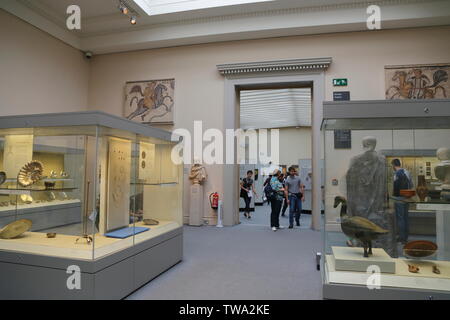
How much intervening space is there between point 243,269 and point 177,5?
26.5ft

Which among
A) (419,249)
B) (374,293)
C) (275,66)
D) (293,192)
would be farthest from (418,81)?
(374,293)

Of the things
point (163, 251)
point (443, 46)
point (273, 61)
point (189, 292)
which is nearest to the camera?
point (189, 292)

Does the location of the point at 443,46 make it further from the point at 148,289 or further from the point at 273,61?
the point at 148,289

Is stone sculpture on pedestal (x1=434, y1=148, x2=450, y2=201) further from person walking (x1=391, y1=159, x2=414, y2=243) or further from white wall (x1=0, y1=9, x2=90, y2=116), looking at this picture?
white wall (x1=0, y1=9, x2=90, y2=116)

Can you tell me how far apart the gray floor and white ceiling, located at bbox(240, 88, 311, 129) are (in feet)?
24.8

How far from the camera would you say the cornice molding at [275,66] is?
919 cm

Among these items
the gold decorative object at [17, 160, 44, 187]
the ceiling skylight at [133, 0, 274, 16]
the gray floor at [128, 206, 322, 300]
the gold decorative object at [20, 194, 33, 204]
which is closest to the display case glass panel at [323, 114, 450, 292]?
the gray floor at [128, 206, 322, 300]

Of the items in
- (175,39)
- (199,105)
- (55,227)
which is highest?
(175,39)

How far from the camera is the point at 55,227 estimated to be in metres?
4.35

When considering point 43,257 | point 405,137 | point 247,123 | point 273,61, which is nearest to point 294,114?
point 247,123

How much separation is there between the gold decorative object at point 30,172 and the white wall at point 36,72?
5462 millimetres

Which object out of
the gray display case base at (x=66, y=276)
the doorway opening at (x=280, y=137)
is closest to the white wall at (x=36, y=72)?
the doorway opening at (x=280, y=137)

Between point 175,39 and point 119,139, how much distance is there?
22.4 ft

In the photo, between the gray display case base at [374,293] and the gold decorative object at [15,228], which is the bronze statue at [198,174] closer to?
the gold decorative object at [15,228]
